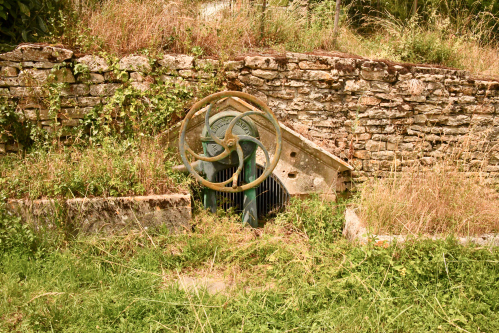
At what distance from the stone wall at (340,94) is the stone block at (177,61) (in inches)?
0.5

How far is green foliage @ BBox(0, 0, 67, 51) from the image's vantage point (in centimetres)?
497

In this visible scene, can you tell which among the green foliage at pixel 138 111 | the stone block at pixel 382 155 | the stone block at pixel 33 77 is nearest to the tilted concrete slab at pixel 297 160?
the green foliage at pixel 138 111

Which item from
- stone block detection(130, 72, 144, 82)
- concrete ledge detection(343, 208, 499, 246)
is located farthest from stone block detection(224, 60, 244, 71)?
concrete ledge detection(343, 208, 499, 246)

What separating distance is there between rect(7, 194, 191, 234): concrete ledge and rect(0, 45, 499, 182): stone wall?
177cm

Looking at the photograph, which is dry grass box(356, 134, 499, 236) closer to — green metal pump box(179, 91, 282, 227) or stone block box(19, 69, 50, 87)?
green metal pump box(179, 91, 282, 227)

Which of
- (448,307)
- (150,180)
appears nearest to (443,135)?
(448,307)

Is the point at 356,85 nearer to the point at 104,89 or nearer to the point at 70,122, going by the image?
the point at 104,89

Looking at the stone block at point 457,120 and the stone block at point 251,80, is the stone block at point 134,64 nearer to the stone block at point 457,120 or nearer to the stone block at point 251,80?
the stone block at point 251,80

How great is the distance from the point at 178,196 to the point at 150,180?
0.37 meters

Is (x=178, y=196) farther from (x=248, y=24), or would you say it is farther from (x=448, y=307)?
(x=248, y=24)

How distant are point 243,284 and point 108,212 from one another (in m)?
1.56

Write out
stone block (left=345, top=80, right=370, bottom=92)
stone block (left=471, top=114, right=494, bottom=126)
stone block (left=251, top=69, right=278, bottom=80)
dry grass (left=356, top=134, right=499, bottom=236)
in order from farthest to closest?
stone block (left=471, top=114, right=494, bottom=126)
stone block (left=345, top=80, right=370, bottom=92)
stone block (left=251, top=69, right=278, bottom=80)
dry grass (left=356, top=134, right=499, bottom=236)

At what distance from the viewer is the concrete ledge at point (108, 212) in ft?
12.1

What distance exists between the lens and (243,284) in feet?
10.8
